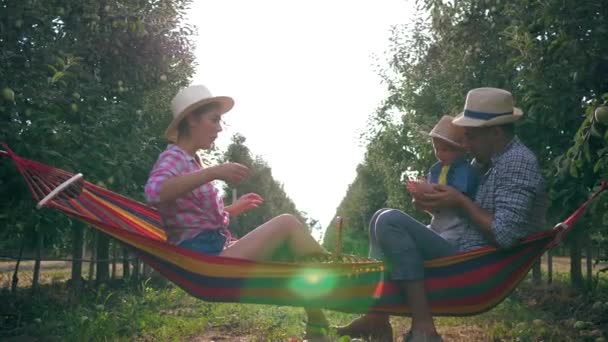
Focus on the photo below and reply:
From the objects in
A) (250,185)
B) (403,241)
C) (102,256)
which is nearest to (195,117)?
(403,241)

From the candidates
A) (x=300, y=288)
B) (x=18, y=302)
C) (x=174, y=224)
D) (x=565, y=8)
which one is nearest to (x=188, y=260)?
(x=174, y=224)

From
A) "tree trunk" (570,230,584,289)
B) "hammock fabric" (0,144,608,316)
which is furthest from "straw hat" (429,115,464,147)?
"tree trunk" (570,230,584,289)

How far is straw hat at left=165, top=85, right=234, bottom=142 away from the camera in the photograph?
153 inches

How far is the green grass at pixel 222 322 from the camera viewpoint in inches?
233

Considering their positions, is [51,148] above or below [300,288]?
above

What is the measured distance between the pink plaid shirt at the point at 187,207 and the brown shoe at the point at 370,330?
1112mm

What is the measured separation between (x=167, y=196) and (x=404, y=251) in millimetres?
1326

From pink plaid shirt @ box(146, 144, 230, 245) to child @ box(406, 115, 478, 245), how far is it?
1.27m

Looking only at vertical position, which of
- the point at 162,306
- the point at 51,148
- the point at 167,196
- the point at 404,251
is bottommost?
the point at 162,306

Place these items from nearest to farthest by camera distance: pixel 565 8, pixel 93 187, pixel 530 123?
pixel 93 187, pixel 565 8, pixel 530 123

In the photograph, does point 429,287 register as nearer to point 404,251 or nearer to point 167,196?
point 404,251

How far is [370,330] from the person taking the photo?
Result: 425 centimetres

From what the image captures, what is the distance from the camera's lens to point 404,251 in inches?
137

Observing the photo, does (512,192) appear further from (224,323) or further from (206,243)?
(224,323)
